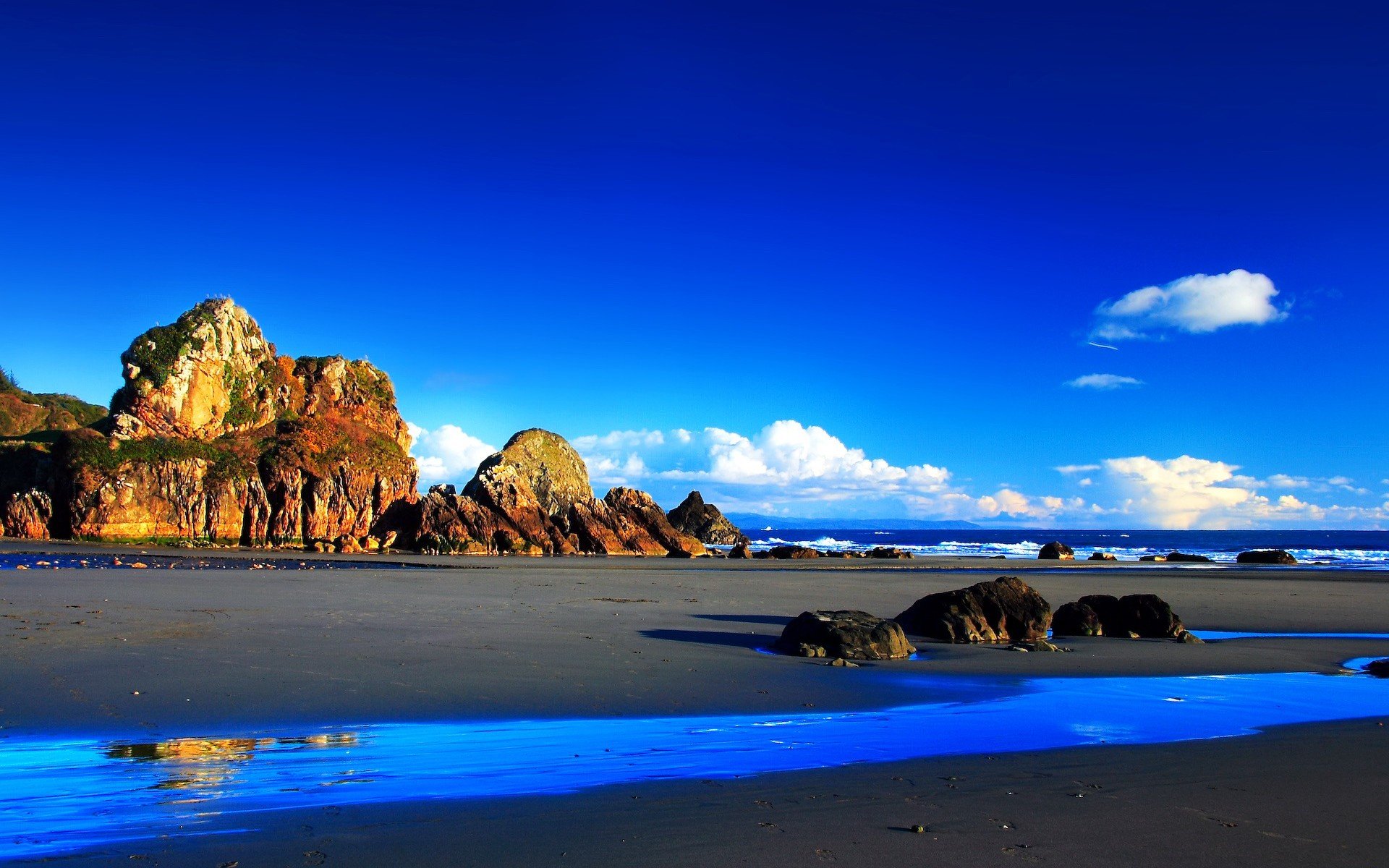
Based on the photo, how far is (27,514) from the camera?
157 ft

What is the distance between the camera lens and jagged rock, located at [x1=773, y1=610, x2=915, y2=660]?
41.0ft

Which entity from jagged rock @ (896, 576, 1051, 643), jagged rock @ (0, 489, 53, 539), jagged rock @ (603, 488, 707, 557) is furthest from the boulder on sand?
jagged rock @ (0, 489, 53, 539)

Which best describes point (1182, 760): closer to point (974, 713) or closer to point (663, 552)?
point (974, 713)

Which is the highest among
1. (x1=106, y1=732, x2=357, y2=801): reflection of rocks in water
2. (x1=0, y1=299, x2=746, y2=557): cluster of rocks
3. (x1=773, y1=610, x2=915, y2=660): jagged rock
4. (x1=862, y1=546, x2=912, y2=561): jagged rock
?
(x1=0, y1=299, x2=746, y2=557): cluster of rocks

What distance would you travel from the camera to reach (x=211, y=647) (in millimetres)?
11047

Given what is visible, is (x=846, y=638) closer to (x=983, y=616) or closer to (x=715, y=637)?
(x=715, y=637)

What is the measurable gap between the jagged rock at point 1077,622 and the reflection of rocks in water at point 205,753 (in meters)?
13.3

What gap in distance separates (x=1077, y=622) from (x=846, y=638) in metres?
6.05

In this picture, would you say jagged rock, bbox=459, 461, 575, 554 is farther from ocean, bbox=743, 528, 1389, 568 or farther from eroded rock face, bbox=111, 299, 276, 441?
ocean, bbox=743, 528, 1389, 568

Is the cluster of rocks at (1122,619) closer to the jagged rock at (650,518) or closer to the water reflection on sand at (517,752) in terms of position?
the water reflection on sand at (517,752)

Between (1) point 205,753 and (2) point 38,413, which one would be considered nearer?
(1) point 205,753

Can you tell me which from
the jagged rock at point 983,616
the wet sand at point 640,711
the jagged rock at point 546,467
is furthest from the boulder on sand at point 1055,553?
the jagged rock at point 983,616

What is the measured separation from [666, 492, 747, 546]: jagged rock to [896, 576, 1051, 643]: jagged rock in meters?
79.4

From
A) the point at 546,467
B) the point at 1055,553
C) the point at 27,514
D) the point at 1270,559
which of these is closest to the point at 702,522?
the point at 546,467
